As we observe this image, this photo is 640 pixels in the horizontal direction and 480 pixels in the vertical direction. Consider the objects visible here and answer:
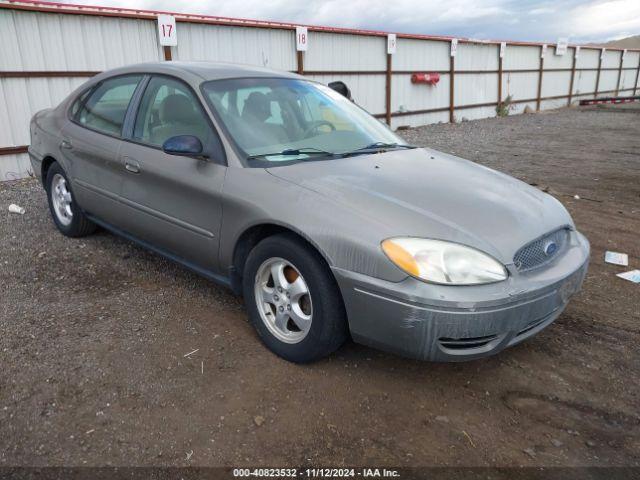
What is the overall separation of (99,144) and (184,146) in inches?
54.4

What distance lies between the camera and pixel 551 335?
3.29 metres

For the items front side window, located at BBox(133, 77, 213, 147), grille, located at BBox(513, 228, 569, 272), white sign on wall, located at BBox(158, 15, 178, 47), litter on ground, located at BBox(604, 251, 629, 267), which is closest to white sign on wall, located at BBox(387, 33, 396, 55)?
white sign on wall, located at BBox(158, 15, 178, 47)

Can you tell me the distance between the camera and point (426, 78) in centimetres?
1716

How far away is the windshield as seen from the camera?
3170 millimetres

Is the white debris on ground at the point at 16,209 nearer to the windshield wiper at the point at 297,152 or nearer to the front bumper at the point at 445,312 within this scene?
the windshield wiper at the point at 297,152

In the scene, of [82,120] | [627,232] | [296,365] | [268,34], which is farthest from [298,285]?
[268,34]

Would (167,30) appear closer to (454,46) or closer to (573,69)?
(454,46)

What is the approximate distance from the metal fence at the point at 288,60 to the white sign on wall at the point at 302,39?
13 centimetres

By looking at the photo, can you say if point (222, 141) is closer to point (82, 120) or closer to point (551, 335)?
point (82, 120)

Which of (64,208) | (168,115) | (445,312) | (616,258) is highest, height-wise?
(168,115)

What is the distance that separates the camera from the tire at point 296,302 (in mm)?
2594

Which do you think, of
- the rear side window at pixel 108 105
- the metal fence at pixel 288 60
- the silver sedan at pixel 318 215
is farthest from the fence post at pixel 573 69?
the rear side window at pixel 108 105

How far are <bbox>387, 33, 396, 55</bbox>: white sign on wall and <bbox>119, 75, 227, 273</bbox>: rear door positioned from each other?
13220 mm

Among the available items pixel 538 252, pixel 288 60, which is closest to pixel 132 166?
pixel 538 252
